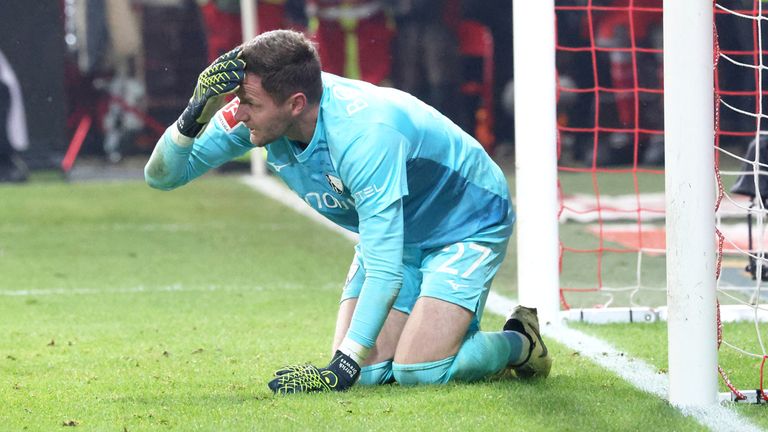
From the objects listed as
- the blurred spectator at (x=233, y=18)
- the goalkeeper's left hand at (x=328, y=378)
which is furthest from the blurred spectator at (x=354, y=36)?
the goalkeeper's left hand at (x=328, y=378)

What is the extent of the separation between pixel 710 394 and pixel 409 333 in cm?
104

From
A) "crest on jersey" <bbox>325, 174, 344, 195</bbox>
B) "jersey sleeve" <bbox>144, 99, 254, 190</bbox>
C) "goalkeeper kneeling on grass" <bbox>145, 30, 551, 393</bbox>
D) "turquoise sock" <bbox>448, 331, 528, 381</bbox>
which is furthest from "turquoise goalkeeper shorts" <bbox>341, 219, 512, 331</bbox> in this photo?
"jersey sleeve" <bbox>144, 99, 254, 190</bbox>

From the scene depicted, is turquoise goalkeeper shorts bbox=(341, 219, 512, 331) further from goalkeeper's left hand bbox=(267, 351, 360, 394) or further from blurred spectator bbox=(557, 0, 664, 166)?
blurred spectator bbox=(557, 0, 664, 166)

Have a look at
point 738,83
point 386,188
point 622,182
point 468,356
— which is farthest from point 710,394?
point 738,83

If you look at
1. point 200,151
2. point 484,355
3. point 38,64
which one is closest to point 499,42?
point 38,64

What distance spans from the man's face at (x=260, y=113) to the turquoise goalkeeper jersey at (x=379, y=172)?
122mm

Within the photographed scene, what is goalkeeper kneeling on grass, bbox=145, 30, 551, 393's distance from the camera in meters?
4.17

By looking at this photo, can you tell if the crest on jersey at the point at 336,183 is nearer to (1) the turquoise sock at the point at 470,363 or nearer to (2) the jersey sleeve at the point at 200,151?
(2) the jersey sleeve at the point at 200,151

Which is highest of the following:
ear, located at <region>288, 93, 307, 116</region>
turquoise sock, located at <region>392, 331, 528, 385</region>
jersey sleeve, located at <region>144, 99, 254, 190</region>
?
ear, located at <region>288, 93, 307, 116</region>

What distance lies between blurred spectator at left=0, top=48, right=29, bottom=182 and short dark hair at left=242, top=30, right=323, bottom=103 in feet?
30.6

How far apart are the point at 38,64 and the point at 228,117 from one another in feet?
32.6

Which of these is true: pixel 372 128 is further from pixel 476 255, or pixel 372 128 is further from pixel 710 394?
pixel 710 394

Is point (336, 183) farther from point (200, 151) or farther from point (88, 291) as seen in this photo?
point (88, 291)

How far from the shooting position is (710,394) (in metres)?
4.03
